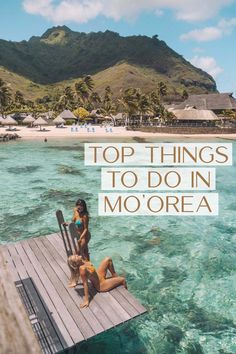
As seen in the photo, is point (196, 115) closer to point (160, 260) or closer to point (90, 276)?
point (160, 260)

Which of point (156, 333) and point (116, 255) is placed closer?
point (156, 333)

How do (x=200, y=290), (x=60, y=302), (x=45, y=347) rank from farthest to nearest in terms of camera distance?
(x=200, y=290)
(x=60, y=302)
(x=45, y=347)

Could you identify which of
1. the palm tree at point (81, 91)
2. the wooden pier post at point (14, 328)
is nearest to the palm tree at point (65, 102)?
the palm tree at point (81, 91)

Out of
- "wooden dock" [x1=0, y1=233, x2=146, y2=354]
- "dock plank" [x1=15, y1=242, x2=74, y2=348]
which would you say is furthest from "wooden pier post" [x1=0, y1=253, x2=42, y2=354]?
"dock plank" [x1=15, y1=242, x2=74, y2=348]

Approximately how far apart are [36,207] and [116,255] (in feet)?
21.7

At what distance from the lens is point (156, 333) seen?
7348 millimetres

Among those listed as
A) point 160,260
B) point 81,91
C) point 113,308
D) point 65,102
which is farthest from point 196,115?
point 113,308

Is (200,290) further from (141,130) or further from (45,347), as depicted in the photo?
(141,130)

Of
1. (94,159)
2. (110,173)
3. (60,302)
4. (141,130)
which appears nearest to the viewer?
(60,302)

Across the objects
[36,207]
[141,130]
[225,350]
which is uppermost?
[141,130]

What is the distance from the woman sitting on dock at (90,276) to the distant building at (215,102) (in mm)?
79296

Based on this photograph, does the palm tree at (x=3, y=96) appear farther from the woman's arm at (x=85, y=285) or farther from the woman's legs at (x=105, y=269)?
the woman's arm at (x=85, y=285)

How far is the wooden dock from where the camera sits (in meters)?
5.31

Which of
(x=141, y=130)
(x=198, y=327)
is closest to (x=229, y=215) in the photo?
(x=198, y=327)
